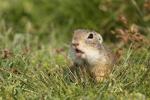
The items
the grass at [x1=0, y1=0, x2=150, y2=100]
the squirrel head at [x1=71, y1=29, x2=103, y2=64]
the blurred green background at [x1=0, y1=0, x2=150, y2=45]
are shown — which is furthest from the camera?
the blurred green background at [x1=0, y1=0, x2=150, y2=45]

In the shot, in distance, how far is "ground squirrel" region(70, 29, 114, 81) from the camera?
5645 mm

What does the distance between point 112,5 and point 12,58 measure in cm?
307

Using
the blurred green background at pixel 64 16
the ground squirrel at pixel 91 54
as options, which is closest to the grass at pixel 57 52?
the blurred green background at pixel 64 16

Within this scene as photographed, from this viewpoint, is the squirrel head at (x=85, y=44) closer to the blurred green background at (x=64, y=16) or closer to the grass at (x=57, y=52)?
the grass at (x=57, y=52)

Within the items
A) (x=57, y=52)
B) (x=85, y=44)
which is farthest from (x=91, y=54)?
(x=57, y=52)

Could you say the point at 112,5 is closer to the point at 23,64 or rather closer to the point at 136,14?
the point at 136,14

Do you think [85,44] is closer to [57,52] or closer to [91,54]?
[91,54]

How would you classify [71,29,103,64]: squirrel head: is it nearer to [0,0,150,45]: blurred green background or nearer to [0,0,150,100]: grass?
[0,0,150,100]: grass

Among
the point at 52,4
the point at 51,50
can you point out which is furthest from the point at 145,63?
the point at 52,4

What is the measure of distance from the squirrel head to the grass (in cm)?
22

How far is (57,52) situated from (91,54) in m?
1.53

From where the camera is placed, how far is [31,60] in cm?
654

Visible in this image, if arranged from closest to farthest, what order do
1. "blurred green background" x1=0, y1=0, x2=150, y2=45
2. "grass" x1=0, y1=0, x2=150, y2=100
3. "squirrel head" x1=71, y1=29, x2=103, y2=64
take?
"grass" x1=0, y1=0, x2=150, y2=100, "squirrel head" x1=71, y1=29, x2=103, y2=64, "blurred green background" x1=0, y1=0, x2=150, y2=45

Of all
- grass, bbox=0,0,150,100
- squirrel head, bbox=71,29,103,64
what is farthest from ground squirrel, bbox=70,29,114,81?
grass, bbox=0,0,150,100
